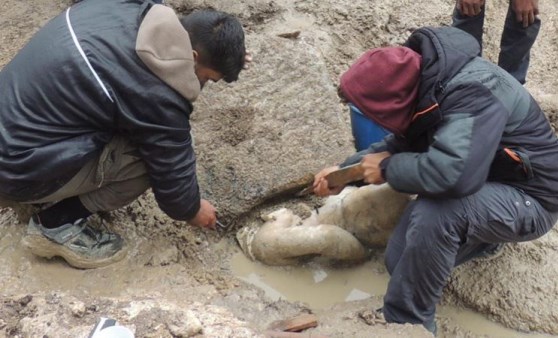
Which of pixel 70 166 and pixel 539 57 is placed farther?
pixel 539 57

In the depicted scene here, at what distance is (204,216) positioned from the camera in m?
2.75

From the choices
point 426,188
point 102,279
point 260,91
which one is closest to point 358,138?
point 260,91

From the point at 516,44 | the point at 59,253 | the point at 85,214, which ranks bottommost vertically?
the point at 59,253

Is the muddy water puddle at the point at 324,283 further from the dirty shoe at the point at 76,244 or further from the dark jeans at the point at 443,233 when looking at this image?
the dirty shoe at the point at 76,244

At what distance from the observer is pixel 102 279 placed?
275 cm

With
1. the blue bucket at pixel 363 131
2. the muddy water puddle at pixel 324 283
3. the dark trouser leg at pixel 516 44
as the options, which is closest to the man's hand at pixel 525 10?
the dark trouser leg at pixel 516 44

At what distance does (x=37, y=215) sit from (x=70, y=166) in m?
0.45

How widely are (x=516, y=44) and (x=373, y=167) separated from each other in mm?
1525

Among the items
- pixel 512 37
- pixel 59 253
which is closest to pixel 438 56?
pixel 512 37

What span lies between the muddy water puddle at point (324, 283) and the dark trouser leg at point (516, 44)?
1497mm

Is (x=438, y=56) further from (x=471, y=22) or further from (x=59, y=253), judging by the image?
(x=59, y=253)

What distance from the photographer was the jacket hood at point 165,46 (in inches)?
88.1

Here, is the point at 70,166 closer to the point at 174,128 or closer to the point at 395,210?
the point at 174,128

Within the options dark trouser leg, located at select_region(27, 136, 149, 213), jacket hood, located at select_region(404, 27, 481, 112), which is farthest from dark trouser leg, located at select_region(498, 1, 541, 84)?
dark trouser leg, located at select_region(27, 136, 149, 213)
